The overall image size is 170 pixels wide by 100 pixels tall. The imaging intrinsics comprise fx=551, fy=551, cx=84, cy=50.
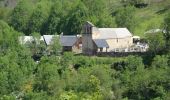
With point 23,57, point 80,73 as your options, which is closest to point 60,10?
point 23,57

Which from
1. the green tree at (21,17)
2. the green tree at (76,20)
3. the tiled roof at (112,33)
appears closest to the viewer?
the tiled roof at (112,33)

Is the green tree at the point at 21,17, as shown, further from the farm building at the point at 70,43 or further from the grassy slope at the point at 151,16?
the grassy slope at the point at 151,16

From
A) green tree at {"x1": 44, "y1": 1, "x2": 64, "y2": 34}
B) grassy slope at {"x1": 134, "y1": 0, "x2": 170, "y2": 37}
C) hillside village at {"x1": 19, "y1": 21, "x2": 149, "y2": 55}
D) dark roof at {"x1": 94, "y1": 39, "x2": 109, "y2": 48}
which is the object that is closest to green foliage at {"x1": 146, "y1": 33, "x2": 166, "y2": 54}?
hillside village at {"x1": 19, "y1": 21, "x2": 149, "y2": 55}

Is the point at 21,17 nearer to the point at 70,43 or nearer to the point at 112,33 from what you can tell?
the point at 70,43

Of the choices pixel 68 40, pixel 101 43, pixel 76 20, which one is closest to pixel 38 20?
pixel 76 20

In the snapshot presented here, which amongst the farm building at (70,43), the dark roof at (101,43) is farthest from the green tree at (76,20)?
the dark roof at (101,43)

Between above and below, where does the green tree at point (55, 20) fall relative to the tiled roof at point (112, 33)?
above

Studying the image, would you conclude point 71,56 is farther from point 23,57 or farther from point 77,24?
point 77,24

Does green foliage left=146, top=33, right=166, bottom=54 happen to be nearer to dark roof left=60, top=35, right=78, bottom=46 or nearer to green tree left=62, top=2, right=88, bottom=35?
dark roof left=60, top=35, right=78, bottom=46
